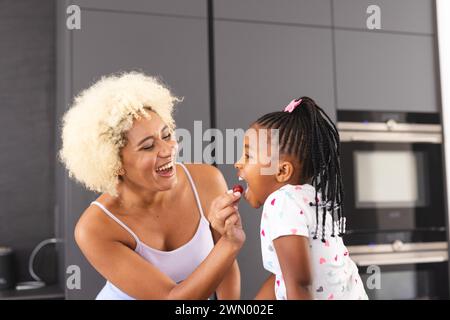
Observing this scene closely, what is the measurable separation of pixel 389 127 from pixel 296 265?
798mm

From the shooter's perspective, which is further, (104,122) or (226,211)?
(104,122)

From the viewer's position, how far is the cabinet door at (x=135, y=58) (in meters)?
1.08

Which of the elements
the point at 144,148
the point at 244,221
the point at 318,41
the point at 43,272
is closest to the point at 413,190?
the point at 318,41

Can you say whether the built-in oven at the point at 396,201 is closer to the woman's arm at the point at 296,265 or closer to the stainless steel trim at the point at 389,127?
the stainless steel trim at the point at 389,127

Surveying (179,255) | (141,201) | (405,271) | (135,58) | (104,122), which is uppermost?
(135,58)

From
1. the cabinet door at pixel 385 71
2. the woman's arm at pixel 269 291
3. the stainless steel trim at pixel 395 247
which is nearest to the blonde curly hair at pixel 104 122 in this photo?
the woman's arm at pixel 269 291

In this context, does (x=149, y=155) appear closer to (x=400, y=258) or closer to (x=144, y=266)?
(x=144, y=266)

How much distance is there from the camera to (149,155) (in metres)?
0.91

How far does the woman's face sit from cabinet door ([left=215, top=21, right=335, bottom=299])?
265mm

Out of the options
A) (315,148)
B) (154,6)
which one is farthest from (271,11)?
(315,148)

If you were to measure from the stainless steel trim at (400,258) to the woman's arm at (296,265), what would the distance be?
631 millimetres

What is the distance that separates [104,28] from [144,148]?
0.37 meters

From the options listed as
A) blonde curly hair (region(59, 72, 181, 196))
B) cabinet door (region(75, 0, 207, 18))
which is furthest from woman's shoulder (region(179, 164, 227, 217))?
cabinet door (region(75, 0, 207, 18))
